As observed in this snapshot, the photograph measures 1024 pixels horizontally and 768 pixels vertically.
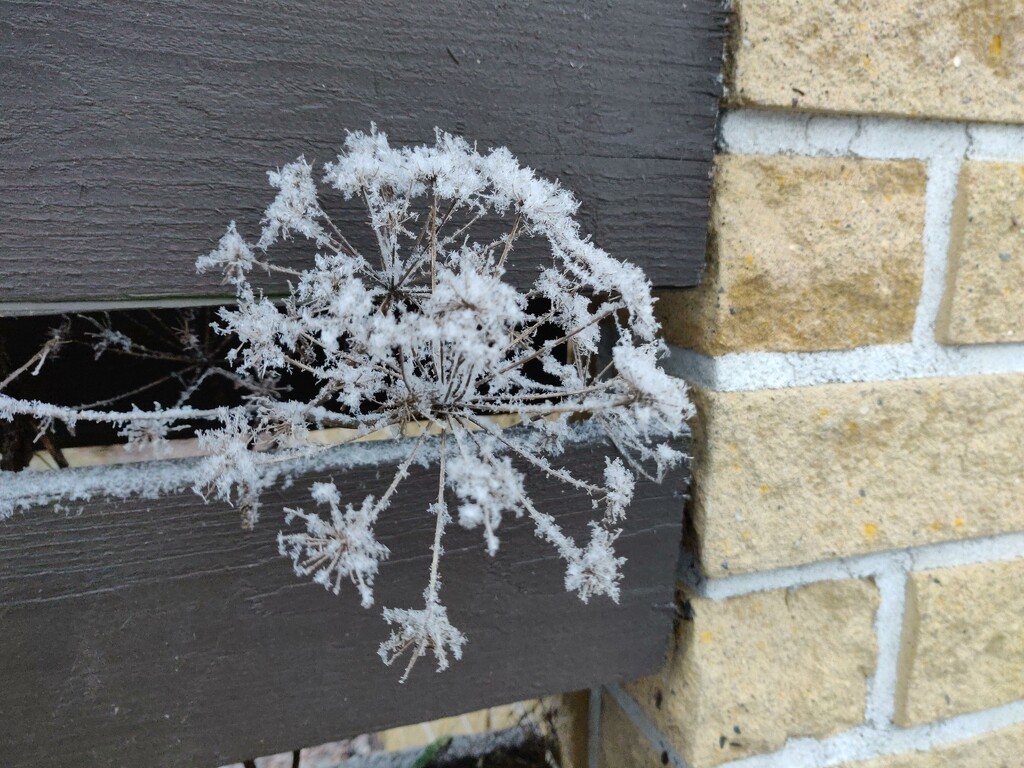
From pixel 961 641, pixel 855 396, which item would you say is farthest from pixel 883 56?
pixel 961 641

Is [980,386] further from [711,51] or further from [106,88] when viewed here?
[106,88]

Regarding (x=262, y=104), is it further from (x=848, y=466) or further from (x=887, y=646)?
(x=887, y=646)

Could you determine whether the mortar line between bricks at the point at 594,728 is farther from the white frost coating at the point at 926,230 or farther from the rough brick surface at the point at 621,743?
the white frost coating at the point at 926,230

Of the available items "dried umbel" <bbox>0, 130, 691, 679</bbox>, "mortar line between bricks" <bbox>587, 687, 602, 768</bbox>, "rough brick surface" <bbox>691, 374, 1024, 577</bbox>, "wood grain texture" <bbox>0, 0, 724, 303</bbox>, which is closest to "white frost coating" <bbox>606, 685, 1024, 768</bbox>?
"mortar line between bricks" <bbox>587, 687, 602, 768</bbox>

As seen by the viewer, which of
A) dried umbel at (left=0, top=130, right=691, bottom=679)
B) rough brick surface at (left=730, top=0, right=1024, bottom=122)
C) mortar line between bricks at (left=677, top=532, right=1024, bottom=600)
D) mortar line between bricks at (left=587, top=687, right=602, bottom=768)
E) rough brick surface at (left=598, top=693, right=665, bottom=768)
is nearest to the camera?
dried umbel at (left=0, top=130, right=691, bottom=679)

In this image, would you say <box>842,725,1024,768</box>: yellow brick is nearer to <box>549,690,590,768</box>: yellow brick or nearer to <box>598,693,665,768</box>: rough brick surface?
<box>598,693,665,768</box>: rough brick surface

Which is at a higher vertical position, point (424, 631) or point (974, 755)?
point (424, 631)
